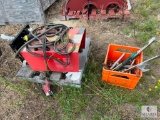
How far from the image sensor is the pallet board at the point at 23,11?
350cm

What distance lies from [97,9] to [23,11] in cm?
155

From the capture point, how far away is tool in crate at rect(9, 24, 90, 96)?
2209mm

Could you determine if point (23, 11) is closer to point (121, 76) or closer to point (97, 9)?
point (97, 9)

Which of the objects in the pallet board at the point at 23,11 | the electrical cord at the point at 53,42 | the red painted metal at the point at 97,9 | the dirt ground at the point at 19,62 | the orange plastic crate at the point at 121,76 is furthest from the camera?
the red painted metal at the point at 97,9

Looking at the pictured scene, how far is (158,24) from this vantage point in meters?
3.58

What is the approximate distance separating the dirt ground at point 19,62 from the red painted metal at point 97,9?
13cm

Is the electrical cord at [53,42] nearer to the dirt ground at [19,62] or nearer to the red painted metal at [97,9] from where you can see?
the dirt ground at [19,62]

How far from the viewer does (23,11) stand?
3.62 meters

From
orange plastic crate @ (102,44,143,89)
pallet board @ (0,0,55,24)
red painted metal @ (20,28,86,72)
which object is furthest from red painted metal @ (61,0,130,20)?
red painted metal @ (20,28,86,72)

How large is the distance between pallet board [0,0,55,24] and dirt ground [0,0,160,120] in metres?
0.20

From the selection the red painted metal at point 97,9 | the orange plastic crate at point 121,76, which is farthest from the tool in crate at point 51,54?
the red painted metal at point 97,9

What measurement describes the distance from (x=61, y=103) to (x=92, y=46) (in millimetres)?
1255

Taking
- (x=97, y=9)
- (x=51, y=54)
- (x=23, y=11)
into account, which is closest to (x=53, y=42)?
(x=51, y=54)

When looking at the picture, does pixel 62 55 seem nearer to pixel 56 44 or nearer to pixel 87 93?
pixel 56 44
